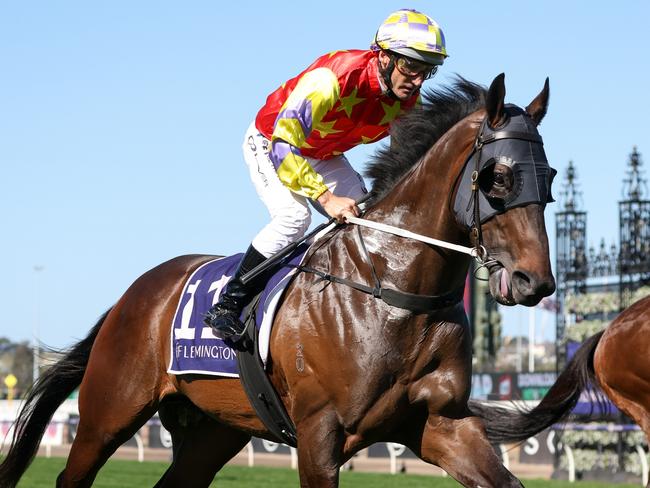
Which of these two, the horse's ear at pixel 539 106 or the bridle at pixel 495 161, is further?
the horse's ear at pixel 539 106

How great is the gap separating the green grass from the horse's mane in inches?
273

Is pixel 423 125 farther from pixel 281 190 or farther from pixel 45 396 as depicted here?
pixel 45 396

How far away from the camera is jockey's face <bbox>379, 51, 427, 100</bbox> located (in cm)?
433

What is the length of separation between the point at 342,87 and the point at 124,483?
24.8ft

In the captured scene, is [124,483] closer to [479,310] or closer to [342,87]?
[342,87]

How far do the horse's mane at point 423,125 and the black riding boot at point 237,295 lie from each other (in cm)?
58

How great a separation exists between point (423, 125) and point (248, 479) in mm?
8491

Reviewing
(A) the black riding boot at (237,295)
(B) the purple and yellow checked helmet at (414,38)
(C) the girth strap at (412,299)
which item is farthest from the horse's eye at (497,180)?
(A) the black riding boot at (237,295)

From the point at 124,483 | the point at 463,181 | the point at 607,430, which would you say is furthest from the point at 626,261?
the point at 463,181

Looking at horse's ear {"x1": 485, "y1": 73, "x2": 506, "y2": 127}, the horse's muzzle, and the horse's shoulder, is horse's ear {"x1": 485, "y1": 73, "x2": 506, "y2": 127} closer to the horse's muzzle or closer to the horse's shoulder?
the horse's muzzle

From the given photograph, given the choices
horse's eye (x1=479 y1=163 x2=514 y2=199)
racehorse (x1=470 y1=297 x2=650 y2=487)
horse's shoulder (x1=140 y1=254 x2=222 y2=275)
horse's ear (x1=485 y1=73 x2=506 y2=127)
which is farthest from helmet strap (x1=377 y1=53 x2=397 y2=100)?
racehorse (x1=470 y1=297 x2=650 y2=487)

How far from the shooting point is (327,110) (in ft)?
14.2

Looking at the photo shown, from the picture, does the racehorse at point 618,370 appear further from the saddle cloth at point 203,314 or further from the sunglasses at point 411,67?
the sunglasses at point 411,67

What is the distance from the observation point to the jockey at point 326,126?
4.28 metres
